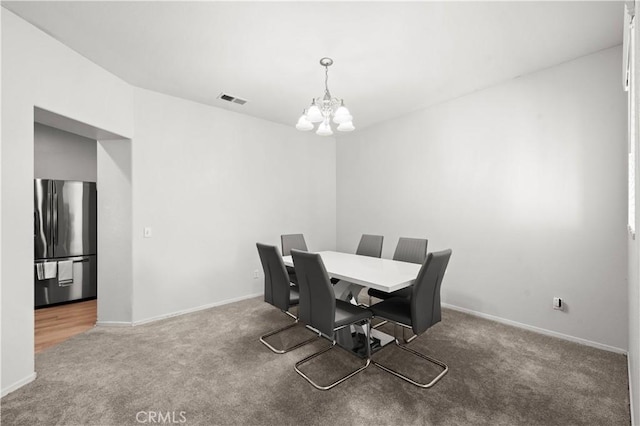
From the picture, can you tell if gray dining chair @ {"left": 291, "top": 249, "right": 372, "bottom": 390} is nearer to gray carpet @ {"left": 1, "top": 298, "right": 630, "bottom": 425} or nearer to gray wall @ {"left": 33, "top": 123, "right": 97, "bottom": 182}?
gray carpet @ {"left": 1, "top": 298, "right": 630, "bottom": 425}

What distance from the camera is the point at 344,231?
218 inches

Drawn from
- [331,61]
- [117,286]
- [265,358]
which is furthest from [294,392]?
[331,61]

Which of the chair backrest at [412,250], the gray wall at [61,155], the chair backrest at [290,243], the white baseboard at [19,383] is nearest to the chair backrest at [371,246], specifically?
the chair backrest at [412,250]

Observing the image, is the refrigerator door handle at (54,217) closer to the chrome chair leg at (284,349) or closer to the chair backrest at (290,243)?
the chair backrest at (290,243)

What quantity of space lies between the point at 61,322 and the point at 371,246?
13.1ft

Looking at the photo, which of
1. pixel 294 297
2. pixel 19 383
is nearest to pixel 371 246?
pixel 294 297

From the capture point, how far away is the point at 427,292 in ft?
7.25

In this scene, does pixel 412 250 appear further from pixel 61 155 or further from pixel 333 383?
pixel 61 155

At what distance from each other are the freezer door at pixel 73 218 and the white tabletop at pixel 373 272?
10.7ft

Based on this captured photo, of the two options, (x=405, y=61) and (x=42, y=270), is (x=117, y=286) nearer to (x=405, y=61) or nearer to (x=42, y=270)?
(x=42, y=270)

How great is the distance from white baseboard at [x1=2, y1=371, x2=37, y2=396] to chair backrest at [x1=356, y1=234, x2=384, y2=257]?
336cm

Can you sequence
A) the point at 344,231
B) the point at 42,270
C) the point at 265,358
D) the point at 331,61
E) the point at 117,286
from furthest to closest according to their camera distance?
the point at 344,231 < the point at 42,270 < the point at 117,286 < the point at 331,61 < the point at 265,358

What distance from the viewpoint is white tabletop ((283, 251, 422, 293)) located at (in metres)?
2.26

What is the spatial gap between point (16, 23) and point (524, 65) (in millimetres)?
4540
